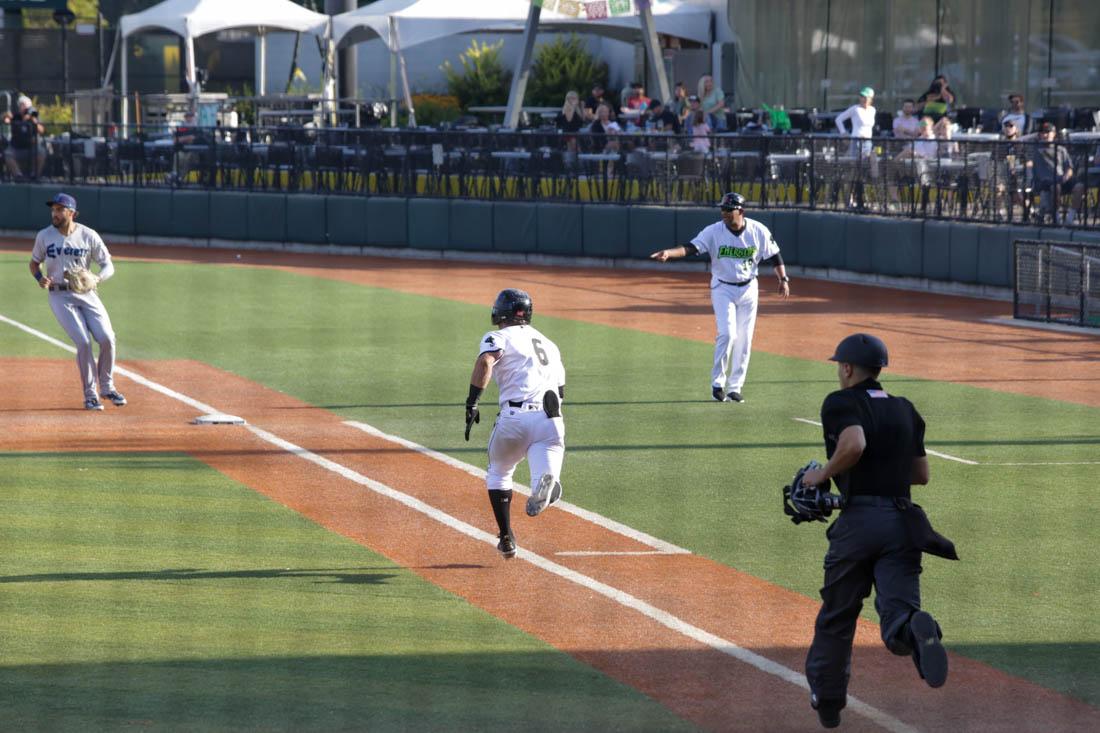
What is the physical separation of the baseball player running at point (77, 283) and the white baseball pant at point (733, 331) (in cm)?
542

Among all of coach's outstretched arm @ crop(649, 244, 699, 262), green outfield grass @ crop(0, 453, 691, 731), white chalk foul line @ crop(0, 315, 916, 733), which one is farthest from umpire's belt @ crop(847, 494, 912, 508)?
coach's outstretched arm @ crop(649, 244, 699, 262)

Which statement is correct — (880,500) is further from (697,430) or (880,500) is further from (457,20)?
(457,20)

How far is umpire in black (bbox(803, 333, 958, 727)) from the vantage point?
689 cm

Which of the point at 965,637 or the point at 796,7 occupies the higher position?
the point at 796,7

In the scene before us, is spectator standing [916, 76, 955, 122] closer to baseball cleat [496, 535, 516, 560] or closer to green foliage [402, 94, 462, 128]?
→ baseball cleat [496, 535, 516, 560]

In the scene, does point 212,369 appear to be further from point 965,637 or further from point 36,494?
point 965,637

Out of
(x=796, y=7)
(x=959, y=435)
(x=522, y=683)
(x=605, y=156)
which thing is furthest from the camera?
(x=796, y=7)

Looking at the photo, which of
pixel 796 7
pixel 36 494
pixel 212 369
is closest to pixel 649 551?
pixel 36 494

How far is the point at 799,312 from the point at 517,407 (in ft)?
46.3

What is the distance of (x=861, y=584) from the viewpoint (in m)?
7.00

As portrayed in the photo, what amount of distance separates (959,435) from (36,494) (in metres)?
7.27

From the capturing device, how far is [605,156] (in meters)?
29.0

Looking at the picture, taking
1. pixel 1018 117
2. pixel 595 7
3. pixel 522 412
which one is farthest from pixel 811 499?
pixel 595 7

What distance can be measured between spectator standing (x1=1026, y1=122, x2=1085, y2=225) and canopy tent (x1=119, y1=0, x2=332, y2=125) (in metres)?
18.5
